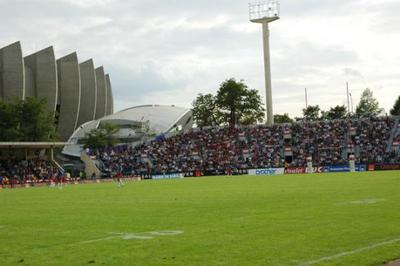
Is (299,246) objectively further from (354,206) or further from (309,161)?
(309,161)

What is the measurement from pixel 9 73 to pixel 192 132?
121ft

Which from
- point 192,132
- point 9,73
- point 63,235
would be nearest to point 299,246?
point 63,235

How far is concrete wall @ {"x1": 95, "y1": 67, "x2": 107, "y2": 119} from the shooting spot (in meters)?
143

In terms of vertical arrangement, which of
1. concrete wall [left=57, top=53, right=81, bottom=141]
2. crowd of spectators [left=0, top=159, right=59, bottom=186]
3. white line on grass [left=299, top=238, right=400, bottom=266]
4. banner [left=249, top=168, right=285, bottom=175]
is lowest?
white line on grass [left=299, top=238, right=400, bottom=266]

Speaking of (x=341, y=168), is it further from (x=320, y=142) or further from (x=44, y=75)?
(x=44, y=75)

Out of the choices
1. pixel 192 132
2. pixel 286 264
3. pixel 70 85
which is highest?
pixel 70 85

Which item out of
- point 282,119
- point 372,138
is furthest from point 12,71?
point 282,119

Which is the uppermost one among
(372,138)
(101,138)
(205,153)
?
(101,138)

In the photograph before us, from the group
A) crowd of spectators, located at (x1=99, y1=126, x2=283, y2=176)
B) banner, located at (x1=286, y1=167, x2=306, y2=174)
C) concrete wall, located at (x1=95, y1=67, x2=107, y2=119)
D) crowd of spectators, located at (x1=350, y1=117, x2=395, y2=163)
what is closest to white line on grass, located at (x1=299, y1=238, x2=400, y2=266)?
banner, located at (x1=286, y1=167, x2=306, y2=174)

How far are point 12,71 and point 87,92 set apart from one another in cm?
2822

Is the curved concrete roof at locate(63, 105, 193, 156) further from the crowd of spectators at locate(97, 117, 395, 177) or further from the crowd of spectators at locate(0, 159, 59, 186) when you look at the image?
the crowd of spectators at locate(0, 159, 59, 186)

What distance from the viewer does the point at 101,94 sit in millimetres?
144125

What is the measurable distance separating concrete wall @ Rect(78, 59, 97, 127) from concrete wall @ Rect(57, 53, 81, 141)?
365 inches

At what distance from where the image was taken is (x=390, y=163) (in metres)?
71.8
